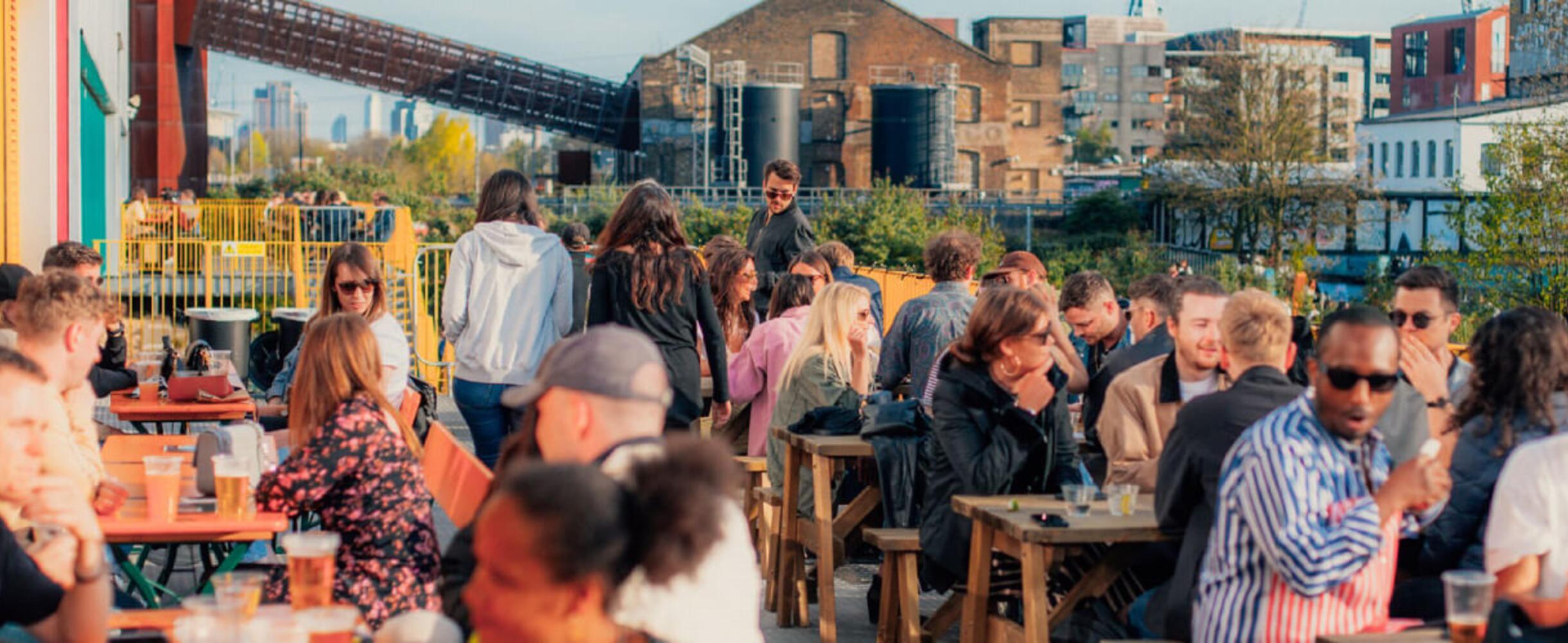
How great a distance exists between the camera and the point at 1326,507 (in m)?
4.40

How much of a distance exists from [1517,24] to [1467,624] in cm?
4476

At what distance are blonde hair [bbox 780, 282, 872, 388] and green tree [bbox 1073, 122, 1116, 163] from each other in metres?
120

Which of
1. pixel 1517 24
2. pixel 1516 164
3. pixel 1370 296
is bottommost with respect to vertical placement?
pixel 1370 296

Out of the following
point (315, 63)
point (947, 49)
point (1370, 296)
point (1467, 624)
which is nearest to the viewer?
point (1467, 624)

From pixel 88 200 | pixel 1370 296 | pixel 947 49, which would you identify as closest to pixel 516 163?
pixel 947 49

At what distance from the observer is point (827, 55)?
76.6 meters

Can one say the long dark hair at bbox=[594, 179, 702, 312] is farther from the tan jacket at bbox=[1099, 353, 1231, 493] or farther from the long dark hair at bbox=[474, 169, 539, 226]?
the tan jacket at bbox=[1099, 353, 1231, 493]

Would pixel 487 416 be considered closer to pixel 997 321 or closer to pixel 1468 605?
pixel 997 321

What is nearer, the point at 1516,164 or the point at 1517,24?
the point at 1516,164

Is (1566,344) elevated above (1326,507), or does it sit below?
above

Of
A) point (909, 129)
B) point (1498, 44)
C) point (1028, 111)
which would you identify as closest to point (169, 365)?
point (909, 129)

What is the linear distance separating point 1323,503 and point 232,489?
126 inches

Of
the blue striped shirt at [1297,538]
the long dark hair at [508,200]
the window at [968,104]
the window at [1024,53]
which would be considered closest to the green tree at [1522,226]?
the long dark hair at [508,200]

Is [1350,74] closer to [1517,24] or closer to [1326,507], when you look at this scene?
[1517,24]
